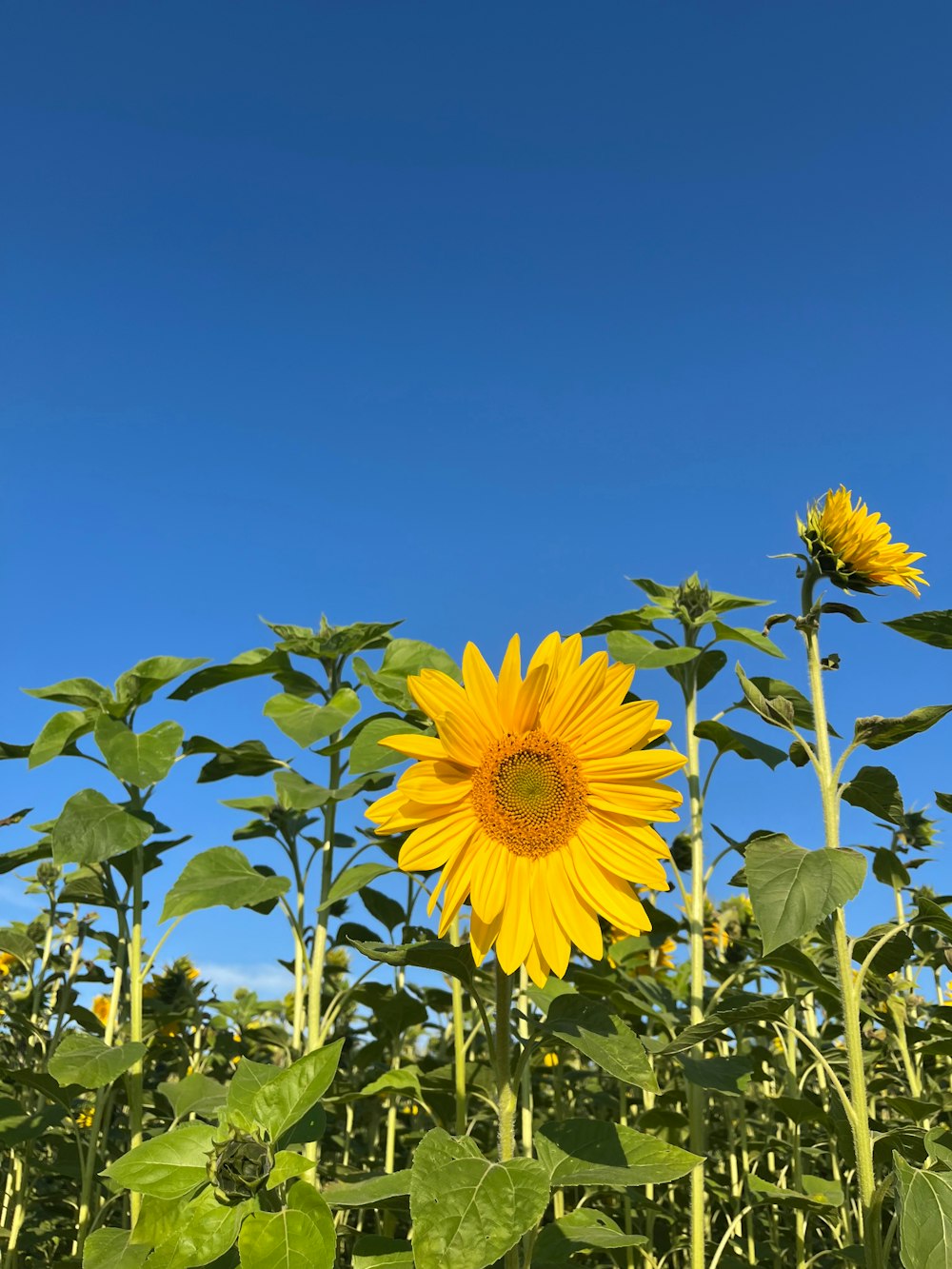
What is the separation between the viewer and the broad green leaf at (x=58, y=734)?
294 centimetres

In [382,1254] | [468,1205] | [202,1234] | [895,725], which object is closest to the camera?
[468,1205]

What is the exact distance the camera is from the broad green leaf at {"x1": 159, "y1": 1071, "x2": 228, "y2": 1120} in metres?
2.67

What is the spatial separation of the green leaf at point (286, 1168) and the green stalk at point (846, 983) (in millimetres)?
1099

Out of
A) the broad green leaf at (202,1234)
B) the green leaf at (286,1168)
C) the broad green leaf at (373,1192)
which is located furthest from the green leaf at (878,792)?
the broad green leaf at (202,1234)

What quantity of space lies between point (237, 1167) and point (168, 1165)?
0.12 metres

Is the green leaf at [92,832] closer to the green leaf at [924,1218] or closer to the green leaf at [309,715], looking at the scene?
the green leaf at [309,715]

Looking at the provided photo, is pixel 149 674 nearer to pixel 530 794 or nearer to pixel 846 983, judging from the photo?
pixel 530 794

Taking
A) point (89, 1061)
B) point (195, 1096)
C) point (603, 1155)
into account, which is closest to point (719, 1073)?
point (603, 1155)

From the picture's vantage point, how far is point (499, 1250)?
160 cm

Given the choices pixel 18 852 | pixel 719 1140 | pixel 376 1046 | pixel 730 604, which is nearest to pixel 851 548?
pixel 730 604

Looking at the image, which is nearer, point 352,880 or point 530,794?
point 530,794

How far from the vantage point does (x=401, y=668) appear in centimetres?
297

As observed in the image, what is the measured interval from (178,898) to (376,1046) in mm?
884

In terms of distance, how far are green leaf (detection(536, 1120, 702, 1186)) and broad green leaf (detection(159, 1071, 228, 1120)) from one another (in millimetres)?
971
